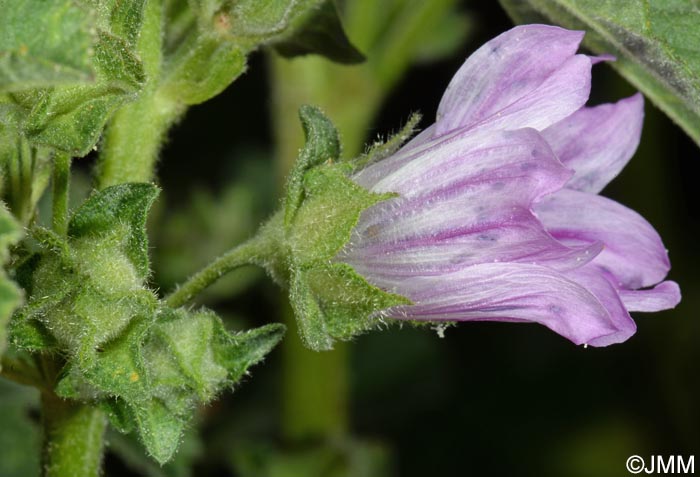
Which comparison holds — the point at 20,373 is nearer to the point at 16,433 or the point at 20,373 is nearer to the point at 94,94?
the point at 94,94

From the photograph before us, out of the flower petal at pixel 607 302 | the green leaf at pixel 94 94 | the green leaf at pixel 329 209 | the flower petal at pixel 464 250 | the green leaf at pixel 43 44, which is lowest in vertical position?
the flower petal at pixel 607 302

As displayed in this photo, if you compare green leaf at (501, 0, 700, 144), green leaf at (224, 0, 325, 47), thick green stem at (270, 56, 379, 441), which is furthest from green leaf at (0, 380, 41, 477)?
green leaf at (501, 0, 700, 144)

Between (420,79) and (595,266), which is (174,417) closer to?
(595,266)

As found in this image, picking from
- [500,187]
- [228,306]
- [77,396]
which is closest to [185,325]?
[77,396]

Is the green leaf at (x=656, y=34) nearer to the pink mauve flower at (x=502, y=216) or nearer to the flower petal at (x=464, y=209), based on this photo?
the pink mauve flower at (x=502, y=216)

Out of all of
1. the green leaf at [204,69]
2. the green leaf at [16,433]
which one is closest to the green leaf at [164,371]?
the green leaf at [204,69]

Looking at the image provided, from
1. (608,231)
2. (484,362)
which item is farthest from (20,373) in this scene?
(484,362)
